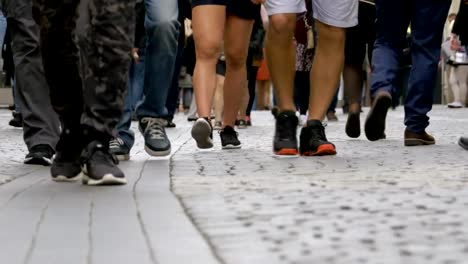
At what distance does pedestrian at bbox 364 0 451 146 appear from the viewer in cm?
766

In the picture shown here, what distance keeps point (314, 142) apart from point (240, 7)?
102cm

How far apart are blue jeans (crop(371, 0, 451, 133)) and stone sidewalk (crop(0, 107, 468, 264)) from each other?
1.69 m

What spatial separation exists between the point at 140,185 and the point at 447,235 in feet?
6.49

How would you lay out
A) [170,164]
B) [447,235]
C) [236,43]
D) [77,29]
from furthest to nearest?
[236,43] < [170,164] < [77,29] < [447,235]

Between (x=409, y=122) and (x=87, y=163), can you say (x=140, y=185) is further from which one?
(x=409, y=122)

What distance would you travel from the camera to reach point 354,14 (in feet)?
22.3

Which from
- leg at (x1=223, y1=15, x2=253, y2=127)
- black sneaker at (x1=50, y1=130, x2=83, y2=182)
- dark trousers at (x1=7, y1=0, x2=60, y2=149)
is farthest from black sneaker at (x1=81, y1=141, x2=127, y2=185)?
leg at (x1=223, y1=15, x2=253, y2=127)

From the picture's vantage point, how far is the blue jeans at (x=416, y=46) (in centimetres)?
767

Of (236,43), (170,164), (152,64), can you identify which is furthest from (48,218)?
(236,43)

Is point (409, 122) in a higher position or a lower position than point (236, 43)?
lower

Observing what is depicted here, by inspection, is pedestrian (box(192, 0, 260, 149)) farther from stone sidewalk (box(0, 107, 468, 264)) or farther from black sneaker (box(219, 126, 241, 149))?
stone sidewalk (box(0, 107, 468, 264))

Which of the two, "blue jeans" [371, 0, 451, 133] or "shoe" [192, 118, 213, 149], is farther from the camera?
"blue jeans" [371, 0, 451, 133]

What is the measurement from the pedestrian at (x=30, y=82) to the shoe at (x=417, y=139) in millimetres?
2360

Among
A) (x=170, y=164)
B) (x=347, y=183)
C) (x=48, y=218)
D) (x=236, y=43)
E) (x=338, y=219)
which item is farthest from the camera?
(x=236, y=43)
